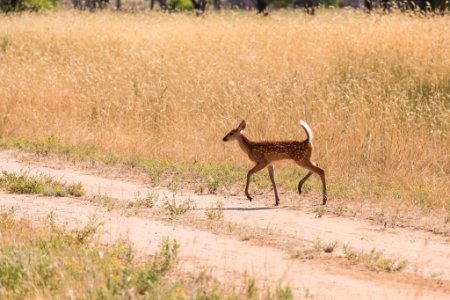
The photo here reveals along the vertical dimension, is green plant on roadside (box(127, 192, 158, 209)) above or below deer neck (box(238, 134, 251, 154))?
below

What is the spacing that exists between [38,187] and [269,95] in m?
5.15

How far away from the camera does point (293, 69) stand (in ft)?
56.0

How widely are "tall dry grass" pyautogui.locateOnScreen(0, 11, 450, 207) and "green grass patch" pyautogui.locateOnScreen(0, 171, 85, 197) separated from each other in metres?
2.54

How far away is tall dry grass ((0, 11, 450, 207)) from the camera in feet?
44.3

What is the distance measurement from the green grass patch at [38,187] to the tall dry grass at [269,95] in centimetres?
254

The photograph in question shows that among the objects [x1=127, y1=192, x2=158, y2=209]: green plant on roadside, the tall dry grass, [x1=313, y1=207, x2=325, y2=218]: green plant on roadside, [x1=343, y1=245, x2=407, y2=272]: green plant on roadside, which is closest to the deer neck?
[x1=313, y1=207, x2=325, y2=218]: green plant on roadside

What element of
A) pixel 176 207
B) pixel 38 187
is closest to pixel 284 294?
pixel 176 207

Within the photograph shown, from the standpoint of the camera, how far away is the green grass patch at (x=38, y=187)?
447 inches

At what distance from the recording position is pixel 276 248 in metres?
8.91

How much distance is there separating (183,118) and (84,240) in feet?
23.3

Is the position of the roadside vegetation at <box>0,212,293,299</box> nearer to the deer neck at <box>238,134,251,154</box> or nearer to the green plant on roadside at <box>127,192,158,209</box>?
the green plant on roadside at <box>127,192,158,209</box>

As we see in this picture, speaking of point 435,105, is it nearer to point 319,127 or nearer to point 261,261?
point 319,127

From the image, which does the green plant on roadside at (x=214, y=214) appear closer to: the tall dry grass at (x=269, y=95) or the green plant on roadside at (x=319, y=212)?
the green plant on roadside at (x=319, y=212)

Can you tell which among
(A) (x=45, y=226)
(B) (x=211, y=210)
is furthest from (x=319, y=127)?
(A) (x=45, y=226)
